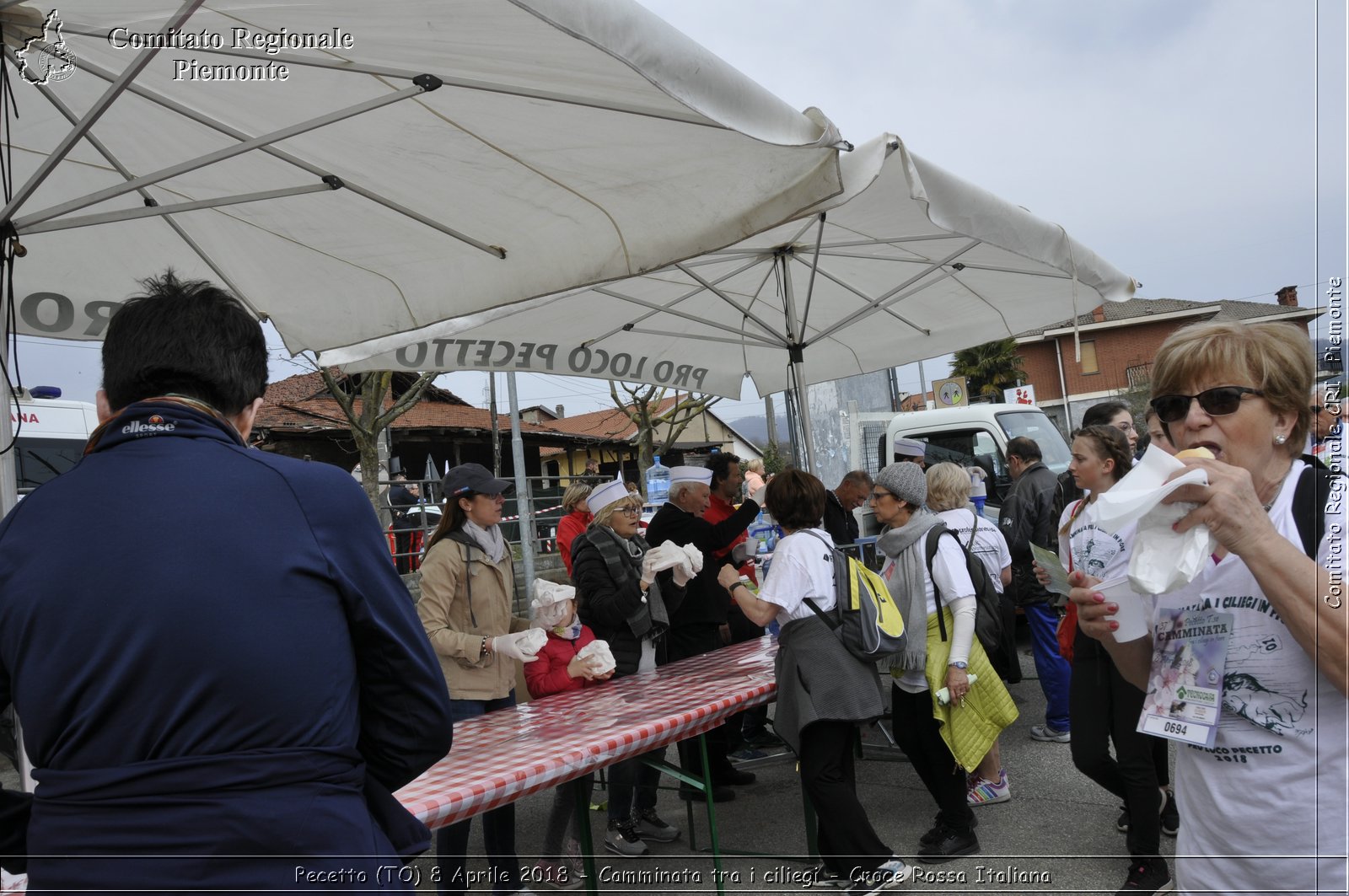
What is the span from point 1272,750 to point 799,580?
2.31m

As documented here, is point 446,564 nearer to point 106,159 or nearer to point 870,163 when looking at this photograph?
point 106,159

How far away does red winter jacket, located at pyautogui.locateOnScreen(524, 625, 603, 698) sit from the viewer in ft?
14.7

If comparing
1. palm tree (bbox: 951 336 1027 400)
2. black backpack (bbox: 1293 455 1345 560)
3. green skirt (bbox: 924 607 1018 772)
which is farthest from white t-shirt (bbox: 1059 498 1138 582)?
palm tree (bbox: 951 336 1027 400)

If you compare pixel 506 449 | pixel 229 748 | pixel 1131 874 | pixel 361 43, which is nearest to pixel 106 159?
pixel 361 43

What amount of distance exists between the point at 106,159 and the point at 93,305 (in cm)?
64

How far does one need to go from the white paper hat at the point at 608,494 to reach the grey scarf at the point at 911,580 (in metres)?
1.40

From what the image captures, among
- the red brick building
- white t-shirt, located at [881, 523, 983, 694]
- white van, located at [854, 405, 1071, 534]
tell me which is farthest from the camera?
the red brick building

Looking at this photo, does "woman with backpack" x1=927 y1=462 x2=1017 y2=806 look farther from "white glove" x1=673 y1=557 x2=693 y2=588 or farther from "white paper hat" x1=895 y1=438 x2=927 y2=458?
"white paper hat" x1=895 y1=438 x2=927 y2=458

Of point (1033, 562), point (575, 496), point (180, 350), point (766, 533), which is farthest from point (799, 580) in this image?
point (766, 533)

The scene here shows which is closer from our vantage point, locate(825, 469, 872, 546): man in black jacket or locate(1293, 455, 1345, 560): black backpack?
locate(1293, 455, 1345, 560): black backpack

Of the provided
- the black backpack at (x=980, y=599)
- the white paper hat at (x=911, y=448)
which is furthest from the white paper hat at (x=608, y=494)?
the white paper hat at (x=911, y=448)

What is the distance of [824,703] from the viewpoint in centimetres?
373

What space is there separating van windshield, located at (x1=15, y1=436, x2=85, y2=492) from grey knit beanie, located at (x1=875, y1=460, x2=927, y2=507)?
312 inches

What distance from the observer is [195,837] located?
132cm
